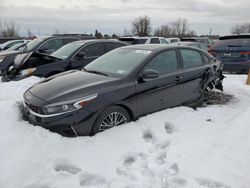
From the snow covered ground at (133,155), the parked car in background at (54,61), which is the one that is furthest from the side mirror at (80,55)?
the snow covered ground at (133,155)

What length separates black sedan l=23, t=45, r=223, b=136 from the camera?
3896 mm

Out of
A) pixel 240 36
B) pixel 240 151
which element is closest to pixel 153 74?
pixel 240 151

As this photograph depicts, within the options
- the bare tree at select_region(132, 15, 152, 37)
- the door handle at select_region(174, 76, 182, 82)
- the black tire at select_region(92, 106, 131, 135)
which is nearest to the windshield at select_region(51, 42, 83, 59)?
the door handle at select_region(174, 76, 182, 82)

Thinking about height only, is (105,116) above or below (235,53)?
below

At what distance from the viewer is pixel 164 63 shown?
5.20m

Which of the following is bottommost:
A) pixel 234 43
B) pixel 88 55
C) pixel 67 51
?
pixel 88 55

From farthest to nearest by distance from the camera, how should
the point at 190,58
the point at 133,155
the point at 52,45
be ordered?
the point at 52,45 < the point at 190,58 < the point at 133,155

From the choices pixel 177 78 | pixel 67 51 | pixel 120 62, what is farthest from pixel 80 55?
pixel 177 78

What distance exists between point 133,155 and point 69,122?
1.03m

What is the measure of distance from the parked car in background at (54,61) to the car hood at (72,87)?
99.0 inches

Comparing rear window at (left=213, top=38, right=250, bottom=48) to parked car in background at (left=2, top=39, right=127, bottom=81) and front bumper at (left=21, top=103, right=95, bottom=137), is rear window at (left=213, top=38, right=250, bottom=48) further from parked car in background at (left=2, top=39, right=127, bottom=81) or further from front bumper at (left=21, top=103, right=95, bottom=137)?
front bumper at (left=21, top=103, right=95, bottom=137)

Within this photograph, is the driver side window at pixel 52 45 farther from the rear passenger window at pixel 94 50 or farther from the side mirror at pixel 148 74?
the side mirror at pixel 148 74

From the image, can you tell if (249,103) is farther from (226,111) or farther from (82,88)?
(82,88)

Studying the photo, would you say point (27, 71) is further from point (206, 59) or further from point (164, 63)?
point (206, 59)
